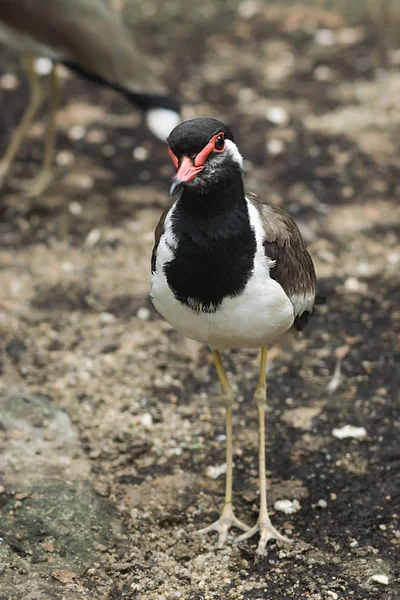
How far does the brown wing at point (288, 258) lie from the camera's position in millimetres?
3506

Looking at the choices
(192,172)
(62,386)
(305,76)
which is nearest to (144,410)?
(62,386)

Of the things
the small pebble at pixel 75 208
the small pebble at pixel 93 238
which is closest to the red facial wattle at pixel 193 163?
the small pebble at pixel 93 238

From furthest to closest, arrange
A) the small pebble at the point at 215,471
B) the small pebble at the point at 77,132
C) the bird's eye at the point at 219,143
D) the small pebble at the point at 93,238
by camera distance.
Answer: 1. the small pebble at the point at 77,132
2. the small pebble at the point at 93,238
3. the small pebble at the point at 215,471
4. the bird's eye at the point at 219,143

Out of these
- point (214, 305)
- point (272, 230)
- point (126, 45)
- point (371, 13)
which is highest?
point (371, 13)

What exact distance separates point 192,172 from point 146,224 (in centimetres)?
327

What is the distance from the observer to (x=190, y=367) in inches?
196

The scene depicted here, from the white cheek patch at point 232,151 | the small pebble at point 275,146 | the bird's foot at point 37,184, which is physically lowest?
the bird's foot at point 37,184

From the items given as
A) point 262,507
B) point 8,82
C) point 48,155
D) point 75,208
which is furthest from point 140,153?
point 262,507

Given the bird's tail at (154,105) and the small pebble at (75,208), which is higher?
the bird's tail at (154,105)

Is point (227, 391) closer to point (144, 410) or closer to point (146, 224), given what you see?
point (144, 410)

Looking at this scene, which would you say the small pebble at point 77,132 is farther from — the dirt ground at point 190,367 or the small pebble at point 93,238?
the small pebble at point 93,238

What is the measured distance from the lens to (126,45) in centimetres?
648

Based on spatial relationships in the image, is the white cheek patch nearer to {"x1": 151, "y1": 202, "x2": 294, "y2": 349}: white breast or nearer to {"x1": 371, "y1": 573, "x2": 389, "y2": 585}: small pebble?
{"x1": 151, "y1": 202, "x2": 294, "y2": 349}: white breast

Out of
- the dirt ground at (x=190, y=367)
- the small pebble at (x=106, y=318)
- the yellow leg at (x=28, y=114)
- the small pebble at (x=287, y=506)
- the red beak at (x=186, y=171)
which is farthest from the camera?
the yellow leg at (x=28, y=114)
